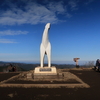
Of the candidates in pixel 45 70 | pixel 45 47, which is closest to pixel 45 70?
pixel 45 70

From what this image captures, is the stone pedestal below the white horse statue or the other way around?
below

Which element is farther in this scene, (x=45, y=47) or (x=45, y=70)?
(x=45, y=47)

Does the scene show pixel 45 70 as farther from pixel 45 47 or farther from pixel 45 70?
pixel 45 47

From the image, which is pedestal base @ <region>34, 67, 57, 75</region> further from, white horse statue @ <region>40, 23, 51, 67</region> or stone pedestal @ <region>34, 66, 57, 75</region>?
white horse statue @ <region>40, 23, 51, 67</region>

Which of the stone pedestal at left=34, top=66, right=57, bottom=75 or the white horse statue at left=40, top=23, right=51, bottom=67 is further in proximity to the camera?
the white horse statue at left=40, top=23, right=51, bottom=67

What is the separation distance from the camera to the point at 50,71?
11.4 meters

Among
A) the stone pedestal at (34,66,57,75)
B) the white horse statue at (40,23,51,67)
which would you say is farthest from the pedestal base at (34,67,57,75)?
the white horse statue at (40,23,51,67)

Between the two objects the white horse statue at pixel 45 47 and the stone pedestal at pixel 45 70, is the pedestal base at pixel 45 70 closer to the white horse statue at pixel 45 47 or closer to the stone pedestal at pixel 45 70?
the stone pedestal at pixel 45 70

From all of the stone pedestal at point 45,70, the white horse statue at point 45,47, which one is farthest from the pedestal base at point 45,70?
the white horse statue at point 45,47
